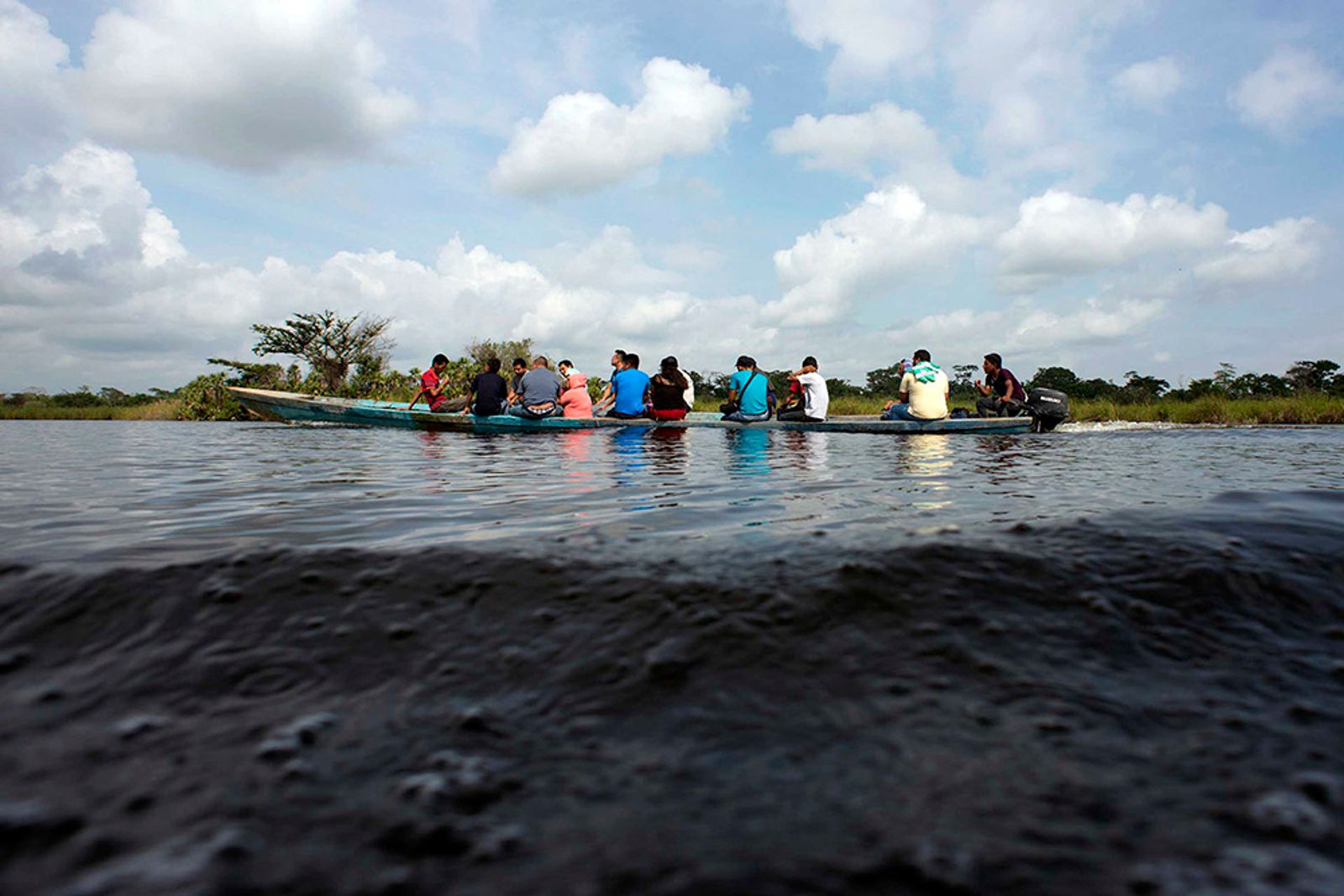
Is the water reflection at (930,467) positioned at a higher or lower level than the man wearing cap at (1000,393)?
lower

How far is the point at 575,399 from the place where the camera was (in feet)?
49.1

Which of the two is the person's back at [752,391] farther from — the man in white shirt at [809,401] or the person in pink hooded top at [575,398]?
the person in pink hooded top at [575,398]

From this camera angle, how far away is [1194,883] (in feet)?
3.67

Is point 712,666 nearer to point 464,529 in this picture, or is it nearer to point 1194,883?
point 1194,883

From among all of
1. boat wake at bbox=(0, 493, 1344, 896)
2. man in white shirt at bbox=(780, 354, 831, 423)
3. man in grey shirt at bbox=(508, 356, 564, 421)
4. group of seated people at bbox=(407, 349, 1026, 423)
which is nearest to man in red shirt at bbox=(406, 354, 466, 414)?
group of seated people at bbox=(407, 349, 1026, 423)

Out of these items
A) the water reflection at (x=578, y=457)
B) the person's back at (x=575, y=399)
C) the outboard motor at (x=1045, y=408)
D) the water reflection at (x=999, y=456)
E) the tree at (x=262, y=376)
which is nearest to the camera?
the water reflection at (x=578, y=457)

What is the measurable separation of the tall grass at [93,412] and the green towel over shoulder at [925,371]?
3773 centimetres

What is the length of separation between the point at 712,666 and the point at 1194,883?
110 cm

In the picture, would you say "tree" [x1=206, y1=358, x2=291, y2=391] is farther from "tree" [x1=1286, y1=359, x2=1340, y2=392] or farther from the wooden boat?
"tree" [x1=1286, y1=359, x2=1340, y2=392]

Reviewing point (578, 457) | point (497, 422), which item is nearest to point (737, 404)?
point (497, 422)

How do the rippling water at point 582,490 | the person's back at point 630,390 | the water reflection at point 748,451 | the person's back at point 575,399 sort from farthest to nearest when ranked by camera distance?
1. the person's back at point 575,399
2. the person's back at point 630,390
3. the water reflection at point 748,451
4. the rippling water at point 582,490

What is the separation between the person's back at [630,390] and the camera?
14672mm

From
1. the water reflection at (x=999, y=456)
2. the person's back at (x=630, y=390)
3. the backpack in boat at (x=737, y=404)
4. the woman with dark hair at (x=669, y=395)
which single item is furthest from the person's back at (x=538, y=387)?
the water reflection at (x=999, y=456)

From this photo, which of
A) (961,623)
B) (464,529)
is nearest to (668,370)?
(464,529)
